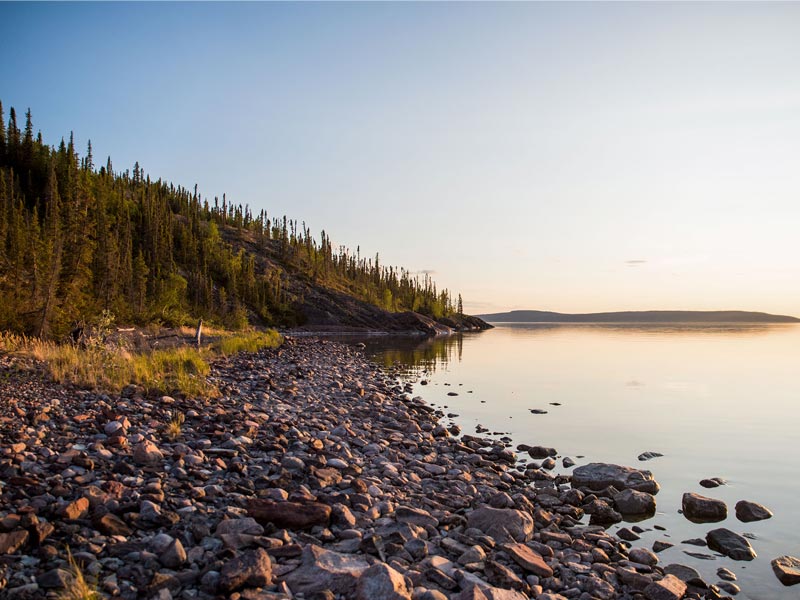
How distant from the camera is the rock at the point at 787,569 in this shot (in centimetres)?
708

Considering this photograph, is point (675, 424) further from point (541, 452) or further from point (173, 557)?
point (173, 557)

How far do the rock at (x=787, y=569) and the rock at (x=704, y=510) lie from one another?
171 cm

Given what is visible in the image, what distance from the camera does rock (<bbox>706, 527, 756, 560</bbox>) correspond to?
7864mm

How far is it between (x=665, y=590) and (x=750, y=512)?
4.94m

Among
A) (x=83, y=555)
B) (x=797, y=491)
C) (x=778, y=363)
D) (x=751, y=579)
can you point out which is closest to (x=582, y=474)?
(x=751, y=579)

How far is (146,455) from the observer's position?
26.1ft

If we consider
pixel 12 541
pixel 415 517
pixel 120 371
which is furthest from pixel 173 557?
pixel 120 371

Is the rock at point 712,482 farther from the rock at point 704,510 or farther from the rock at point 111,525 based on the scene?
the rock at point 111,525

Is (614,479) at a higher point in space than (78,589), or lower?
lower

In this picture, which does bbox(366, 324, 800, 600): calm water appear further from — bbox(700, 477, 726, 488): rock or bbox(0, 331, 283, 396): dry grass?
bbox(0, 331, 283, 396): dry grass

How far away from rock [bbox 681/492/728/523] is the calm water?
0.20 m

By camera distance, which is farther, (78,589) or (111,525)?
(111,525)

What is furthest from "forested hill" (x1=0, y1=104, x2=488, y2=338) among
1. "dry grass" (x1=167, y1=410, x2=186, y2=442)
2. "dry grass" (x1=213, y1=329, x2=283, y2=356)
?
"dry grass" (x1=167, y1=410, x2=186, y2=442)

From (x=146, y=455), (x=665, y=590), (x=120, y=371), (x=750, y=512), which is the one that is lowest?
(x=750, y=512)
